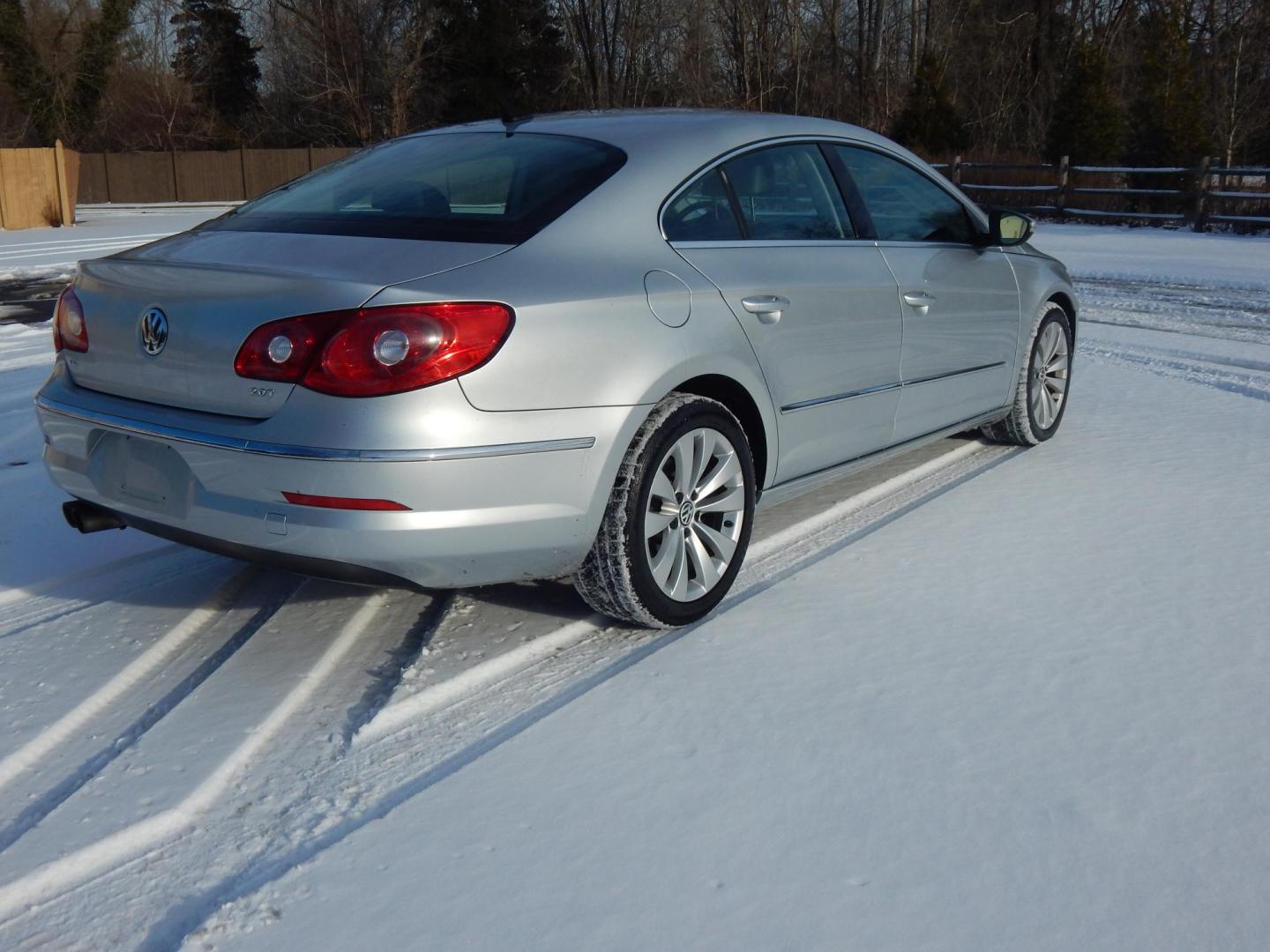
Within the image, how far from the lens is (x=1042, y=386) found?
5.73 m

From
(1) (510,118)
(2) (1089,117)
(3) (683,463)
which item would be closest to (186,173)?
(2) (1089,117)

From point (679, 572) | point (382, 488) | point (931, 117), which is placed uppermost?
point (931, 117)

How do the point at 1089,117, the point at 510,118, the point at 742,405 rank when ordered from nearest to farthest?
the point at 742,405 < the point at 510,118 < the point at 1089,117

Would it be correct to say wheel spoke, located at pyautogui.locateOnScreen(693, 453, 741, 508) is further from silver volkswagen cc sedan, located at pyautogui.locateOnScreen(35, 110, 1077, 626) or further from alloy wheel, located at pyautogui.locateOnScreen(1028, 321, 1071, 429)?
alloy wheel, located at pyautogui.locateOnScreen(1028, 321, 1071, 429)

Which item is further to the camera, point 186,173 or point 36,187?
point 186,173

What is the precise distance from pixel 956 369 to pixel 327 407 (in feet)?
9.26

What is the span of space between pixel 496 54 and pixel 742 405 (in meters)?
40.5

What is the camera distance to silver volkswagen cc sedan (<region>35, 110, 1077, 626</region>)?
9.52ft

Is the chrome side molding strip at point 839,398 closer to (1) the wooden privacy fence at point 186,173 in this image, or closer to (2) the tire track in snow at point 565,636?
(2) the tire track in snow at point 565,636

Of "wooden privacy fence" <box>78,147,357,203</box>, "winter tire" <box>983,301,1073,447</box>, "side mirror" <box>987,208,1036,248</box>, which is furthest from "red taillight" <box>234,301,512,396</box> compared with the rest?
"wooden privacy fence" <box>78,147,357,203</box>

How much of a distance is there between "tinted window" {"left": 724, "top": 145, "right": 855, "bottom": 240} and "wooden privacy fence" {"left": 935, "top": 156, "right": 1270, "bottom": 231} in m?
18.7

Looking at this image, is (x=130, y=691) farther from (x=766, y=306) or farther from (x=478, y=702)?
(x=766, y=306)

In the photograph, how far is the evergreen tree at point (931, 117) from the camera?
31.6m

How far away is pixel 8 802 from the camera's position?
264 centimetres
